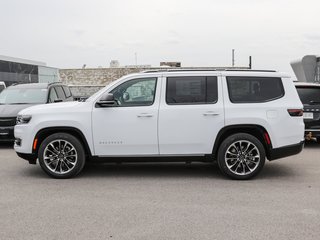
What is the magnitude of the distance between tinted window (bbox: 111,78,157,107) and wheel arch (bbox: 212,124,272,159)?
1319mm

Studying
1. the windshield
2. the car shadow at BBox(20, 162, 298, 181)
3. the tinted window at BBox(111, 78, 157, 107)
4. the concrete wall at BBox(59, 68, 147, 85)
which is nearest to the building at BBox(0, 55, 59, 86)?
the concrete wall at BBox(59, 68, 147, 85)

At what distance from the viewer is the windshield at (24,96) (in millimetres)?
11672

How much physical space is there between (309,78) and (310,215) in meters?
15.9

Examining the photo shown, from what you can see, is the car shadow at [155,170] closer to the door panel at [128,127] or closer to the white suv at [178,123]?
the white suv at [178,123]

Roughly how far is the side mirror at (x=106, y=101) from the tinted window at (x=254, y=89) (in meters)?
2.01

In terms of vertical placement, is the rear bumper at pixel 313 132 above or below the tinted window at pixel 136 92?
below

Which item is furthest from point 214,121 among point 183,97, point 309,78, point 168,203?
point 309,78

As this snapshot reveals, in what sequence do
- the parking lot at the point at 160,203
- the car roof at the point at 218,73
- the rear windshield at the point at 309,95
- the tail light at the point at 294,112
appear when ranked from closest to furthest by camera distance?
the parking lot at the point at 160,203 → the tail light at the point at 294,112 → the car roof at the point at 218,73 → the rear windshield at the point at 309,95

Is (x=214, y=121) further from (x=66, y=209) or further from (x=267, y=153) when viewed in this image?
(x=66, y=209)

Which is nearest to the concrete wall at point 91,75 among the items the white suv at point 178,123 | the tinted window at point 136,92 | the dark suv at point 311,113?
the dark suv at point 311,113

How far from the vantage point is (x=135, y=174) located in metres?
7.52

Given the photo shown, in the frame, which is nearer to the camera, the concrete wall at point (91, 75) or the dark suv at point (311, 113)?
the dark suv at point (311, 113)

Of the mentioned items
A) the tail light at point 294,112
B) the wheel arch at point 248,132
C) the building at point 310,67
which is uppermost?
the building at point 310,67

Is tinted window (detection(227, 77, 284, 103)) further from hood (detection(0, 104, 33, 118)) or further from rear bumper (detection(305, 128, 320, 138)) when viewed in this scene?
hood (detection(0, 104, 33, 118))
